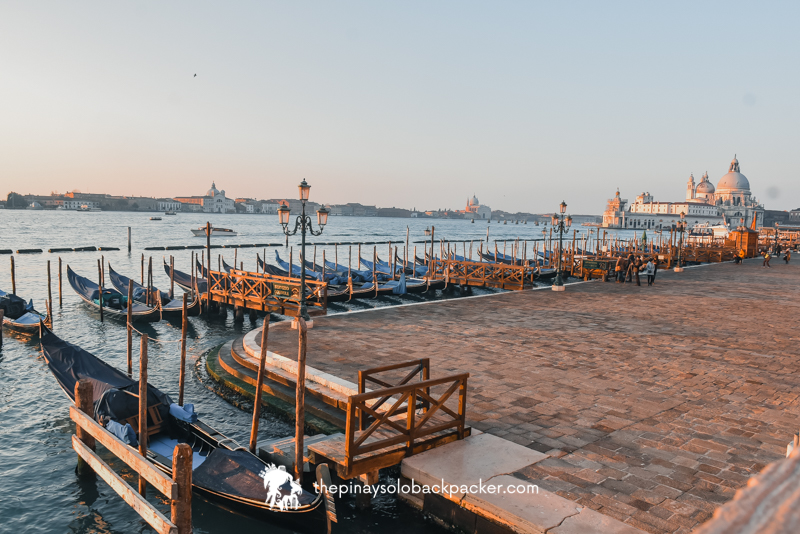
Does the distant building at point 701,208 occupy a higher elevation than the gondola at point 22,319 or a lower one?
higher

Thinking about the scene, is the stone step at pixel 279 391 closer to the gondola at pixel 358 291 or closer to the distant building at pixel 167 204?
the gondola at pixel 358 291

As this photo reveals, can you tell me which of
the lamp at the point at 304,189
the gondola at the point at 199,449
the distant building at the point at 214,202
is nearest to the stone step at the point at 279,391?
the gondola at the point at 199,449

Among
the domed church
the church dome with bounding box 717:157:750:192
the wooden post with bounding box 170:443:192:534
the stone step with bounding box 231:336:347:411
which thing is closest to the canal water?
the stone step with bounding box 231:336:347:411

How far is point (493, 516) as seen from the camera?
4887 mm

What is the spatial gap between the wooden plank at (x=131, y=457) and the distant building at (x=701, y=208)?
136m

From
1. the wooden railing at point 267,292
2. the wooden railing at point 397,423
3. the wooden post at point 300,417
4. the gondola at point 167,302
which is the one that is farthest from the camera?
the gondola at point 167,302

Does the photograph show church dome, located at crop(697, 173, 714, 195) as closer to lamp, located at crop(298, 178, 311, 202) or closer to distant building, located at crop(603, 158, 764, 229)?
distant building, located at crop(603, 158, 764, 229)

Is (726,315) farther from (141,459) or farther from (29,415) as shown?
(29,415)

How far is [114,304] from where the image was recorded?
18.9m

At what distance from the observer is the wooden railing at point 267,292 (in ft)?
51.9

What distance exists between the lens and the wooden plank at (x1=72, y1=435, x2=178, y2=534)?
512 cm

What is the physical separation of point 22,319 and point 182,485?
14.0m

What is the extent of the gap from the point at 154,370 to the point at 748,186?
528ft

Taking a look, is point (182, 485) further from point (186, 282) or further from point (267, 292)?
point (186, 282)
